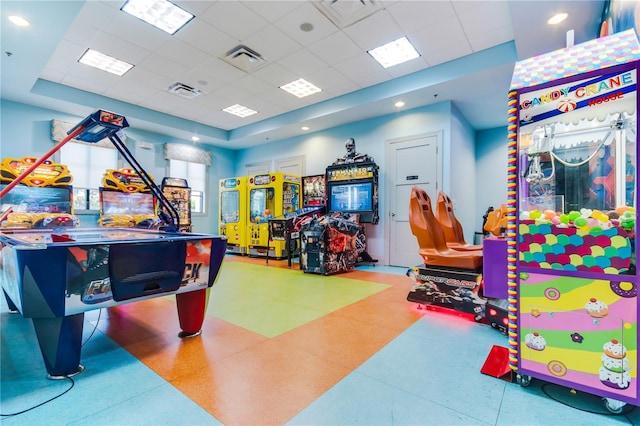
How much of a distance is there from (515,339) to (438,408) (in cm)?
61

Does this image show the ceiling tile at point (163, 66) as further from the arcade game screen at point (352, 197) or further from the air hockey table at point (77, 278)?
the air hockey table at point (77, 278)

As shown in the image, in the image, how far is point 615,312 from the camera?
1.40m

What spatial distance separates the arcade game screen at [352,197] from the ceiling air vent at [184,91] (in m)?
3.45

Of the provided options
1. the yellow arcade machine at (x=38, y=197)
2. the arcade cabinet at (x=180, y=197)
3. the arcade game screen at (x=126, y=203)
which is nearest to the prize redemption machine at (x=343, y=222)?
the arcade cabinet at (x=180, y=197)

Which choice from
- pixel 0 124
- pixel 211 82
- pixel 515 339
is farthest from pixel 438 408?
pixel 0 124

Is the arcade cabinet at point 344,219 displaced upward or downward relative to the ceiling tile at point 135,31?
downward

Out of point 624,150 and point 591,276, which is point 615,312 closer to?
point 591,276

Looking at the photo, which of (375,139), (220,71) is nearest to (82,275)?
(220,71)

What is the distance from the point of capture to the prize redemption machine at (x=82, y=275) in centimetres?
158

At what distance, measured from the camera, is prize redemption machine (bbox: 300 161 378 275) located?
195 inches

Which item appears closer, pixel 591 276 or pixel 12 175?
pixel 591 276

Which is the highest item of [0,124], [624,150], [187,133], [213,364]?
[187,133]

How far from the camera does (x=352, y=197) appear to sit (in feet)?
20.9

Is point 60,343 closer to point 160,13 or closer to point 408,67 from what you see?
point 160,13
